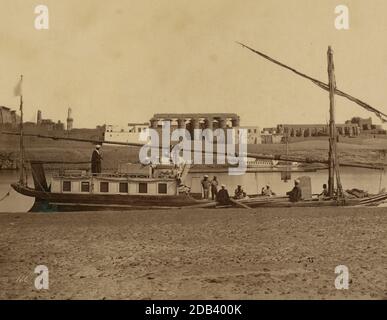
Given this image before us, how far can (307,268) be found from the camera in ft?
17.9

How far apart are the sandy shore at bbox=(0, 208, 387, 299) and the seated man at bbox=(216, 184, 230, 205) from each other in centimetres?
17

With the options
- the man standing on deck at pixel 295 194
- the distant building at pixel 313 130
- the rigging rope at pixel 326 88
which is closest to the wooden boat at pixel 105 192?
the man standing on deck at pixel 295 194

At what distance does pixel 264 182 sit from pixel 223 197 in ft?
2.25

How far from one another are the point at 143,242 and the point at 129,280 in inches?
40.5

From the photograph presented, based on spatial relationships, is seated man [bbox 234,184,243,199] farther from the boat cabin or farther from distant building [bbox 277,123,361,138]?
distant building [bbox 277,123,361,138]

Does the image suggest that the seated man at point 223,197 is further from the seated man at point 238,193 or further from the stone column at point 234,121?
the stone column at point 234,121

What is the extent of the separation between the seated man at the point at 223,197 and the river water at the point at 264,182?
0.30ft

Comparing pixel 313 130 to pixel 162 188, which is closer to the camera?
pixel 313 130

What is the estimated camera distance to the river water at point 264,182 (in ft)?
24.4

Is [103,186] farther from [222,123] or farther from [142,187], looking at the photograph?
[222,123]

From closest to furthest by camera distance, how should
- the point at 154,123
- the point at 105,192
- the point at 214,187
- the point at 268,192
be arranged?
1. the point at 154,123
2. the point at 214,187
3. the point at 105,192
4. the point at 268,192

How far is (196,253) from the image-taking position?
5824 millimetres

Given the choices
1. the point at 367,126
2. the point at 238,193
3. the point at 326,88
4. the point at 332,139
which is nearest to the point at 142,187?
the point at 238,193

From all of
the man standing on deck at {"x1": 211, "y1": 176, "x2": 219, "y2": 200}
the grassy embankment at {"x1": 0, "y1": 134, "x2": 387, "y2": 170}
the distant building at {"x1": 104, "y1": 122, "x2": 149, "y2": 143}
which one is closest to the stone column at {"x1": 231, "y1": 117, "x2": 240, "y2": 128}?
the grassy embankment at {"x1": 0, "y1": 134, "x2": 387, "y2": 170}
